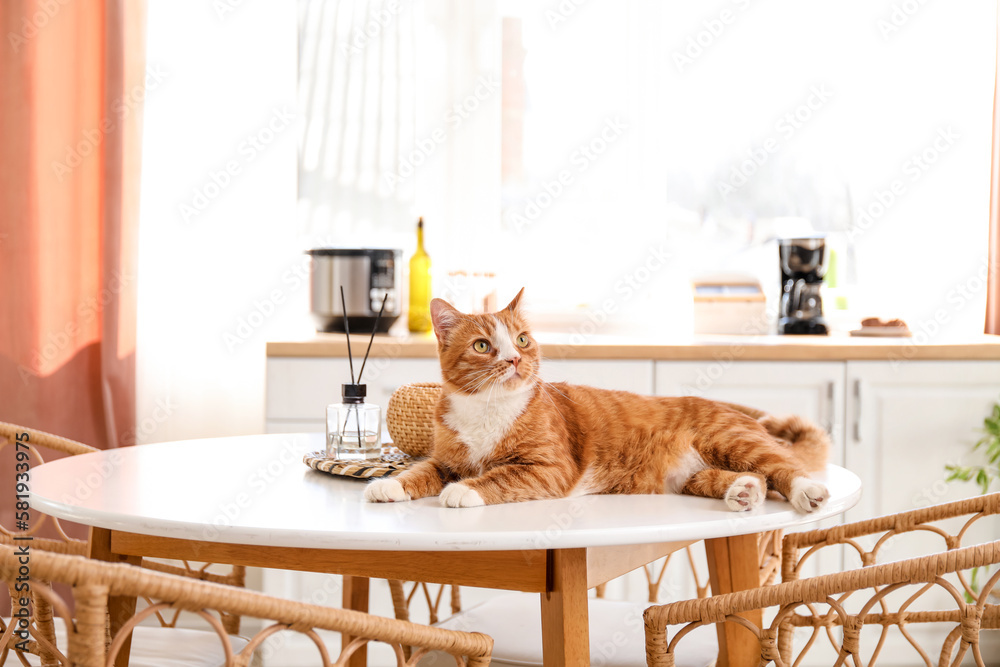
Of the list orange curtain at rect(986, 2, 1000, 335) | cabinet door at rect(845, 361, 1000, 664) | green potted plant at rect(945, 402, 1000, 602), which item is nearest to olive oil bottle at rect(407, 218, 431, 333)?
cabinet door at rect(845, 361, 1000, 664)

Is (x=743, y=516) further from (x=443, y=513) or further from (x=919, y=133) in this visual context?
(x=919, y=133)

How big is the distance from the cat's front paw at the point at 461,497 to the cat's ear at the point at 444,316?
0.79 ft

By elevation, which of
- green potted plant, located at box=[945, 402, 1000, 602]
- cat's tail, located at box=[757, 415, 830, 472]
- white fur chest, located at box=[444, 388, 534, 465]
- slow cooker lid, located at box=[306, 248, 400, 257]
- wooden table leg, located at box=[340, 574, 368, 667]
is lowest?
wooden table leg, located at box=[340, 574, 368, 667]

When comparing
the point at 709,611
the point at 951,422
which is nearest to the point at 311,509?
the point at 709,611

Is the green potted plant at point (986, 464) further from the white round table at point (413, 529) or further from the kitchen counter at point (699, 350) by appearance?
the white round table at point (413, 529)

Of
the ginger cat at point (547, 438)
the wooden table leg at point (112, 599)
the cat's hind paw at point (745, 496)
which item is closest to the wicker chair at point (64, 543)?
the wooden table leg at point (112, 599)

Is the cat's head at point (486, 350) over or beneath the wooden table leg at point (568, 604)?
over

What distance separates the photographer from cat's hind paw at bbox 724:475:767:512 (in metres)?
1.04

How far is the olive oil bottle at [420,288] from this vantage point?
2.70 meters

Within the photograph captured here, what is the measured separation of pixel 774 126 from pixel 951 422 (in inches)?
49.2

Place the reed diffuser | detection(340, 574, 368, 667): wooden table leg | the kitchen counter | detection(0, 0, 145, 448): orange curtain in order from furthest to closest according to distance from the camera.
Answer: detection(0, 0, 145, 448): orange curtain
the kitchen counter
detection(340, 574, 368, 667): wooden table leg
the reed diffuser

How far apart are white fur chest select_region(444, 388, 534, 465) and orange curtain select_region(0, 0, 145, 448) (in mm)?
1768

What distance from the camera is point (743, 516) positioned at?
3.30ft

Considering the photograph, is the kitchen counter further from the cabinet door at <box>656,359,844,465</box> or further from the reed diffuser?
the reed diffuser
